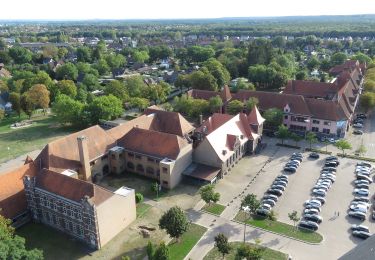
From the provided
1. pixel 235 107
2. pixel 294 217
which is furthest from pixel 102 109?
pixel 294 217

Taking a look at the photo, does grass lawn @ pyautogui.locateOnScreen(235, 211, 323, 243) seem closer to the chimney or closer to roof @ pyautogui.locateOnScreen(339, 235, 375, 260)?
roof @ pyautogui.locateOnScreen(339, 235, 375, 260)

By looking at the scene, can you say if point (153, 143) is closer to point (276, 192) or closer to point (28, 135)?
point (276, 192)

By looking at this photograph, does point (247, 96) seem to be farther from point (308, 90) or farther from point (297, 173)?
point (297, 173)

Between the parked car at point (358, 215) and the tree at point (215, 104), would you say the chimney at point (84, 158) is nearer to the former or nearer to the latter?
the tree at point (215, 104)

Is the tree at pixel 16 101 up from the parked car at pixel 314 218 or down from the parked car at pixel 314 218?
up

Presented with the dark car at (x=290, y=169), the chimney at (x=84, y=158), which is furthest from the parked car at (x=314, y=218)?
the chimney at (x=84, y=158)

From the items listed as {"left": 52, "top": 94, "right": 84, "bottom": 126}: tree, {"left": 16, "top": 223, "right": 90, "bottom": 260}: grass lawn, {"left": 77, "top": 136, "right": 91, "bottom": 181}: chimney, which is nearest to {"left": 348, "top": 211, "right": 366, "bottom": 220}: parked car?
{"left": 16, "top": 223, "right": 90, "bottom": 260}: grass lawn
